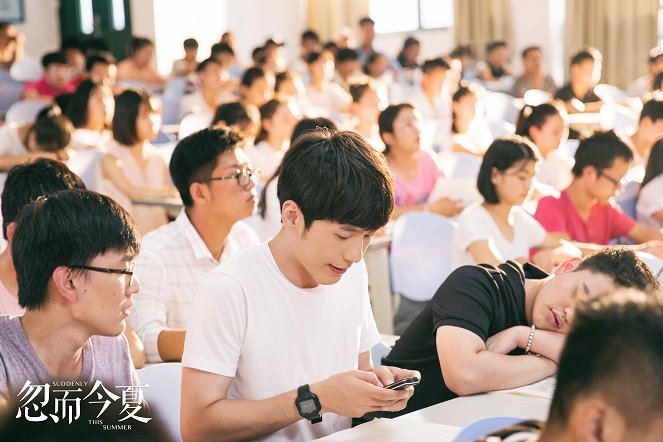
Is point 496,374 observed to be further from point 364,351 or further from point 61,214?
point 61,214

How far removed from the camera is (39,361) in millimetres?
1725

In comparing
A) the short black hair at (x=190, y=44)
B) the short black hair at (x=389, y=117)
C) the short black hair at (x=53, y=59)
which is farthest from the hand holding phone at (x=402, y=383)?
the short black hair at (x=190, y=44)

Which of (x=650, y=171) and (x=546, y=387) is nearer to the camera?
(x=546, y=387)

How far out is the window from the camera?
496 inches

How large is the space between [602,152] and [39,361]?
2739 mm

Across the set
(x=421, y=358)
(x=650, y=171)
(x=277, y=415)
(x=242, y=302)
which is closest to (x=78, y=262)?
(x=242, y=302)

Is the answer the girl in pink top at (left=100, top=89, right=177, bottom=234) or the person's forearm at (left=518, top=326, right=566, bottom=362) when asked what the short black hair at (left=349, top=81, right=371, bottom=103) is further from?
the person's forearm at (left=518, top=326, right=566, bottom=362)

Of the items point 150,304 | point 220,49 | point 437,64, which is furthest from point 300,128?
point 220,49

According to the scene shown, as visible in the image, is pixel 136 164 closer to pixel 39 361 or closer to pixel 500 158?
pixel 500 158

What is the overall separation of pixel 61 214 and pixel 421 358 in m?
0.95

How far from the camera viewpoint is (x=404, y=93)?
33.4 feet

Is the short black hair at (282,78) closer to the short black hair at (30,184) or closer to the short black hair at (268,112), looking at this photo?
the short black hair at (268,112)

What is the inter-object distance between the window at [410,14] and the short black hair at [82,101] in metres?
7.31

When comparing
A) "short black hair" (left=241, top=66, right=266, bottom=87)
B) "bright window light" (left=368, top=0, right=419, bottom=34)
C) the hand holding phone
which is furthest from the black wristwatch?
"bright window light" (left=368, top=0, right=419, bottom=34)
